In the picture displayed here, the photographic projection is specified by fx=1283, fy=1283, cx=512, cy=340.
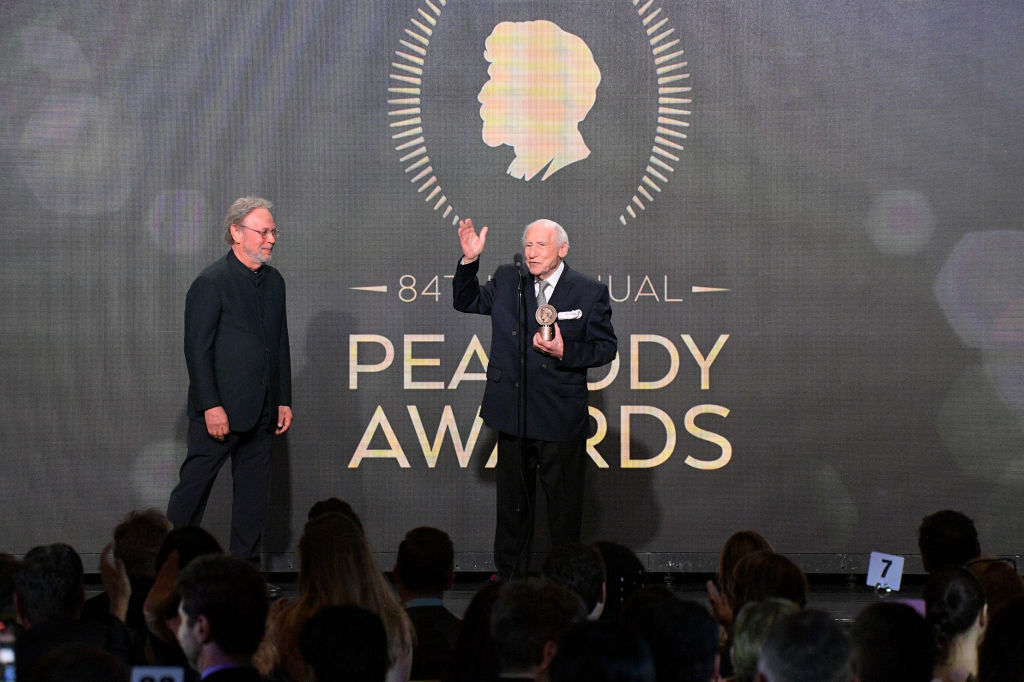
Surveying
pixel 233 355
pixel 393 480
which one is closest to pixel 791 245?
pixel 393 480

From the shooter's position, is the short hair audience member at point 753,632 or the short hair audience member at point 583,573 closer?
the short hair audience member at point 753,632

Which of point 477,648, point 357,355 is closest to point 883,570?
point 477,648

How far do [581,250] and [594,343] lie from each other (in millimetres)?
964

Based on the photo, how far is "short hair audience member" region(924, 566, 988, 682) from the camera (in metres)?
2.75

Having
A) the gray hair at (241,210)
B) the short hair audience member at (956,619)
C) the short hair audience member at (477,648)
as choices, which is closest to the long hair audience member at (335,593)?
the short hair audience member at (477,648)

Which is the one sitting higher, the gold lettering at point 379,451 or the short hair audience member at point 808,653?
the short hair audience member at point 808,653

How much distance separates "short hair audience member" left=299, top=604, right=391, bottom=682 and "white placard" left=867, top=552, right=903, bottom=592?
183 centimetres

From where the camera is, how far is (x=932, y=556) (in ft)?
11.9

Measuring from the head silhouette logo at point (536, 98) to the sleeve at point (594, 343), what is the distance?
94cm

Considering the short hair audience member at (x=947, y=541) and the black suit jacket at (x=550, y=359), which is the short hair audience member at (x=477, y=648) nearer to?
the short hair audience member at (x=947, y=541)

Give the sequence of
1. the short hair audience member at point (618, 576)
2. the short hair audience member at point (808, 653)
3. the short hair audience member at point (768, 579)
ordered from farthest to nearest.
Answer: the short hair audience member at point (618, 576) → the short hair audience member at point (768, 579) → the short hair audience member at point (808, 653)

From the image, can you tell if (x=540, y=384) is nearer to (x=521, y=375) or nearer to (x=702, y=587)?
(x=521, y=375)

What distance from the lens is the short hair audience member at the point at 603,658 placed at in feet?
6.43

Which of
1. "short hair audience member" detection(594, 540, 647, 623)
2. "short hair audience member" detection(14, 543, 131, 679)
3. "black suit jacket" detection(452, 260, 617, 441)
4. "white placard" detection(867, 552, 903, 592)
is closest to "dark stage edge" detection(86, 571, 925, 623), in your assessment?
"black suit jacket" detection(452, 260, 617, 441)
